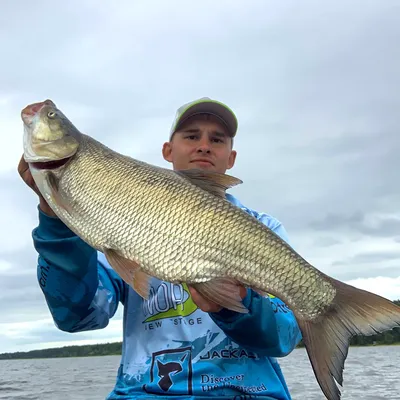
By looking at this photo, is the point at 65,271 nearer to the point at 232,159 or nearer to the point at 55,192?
the point at 55,192

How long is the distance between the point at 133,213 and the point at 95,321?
1405mm

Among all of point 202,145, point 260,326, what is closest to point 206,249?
point 260,326

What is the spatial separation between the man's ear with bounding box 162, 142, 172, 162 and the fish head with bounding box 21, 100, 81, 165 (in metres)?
1.45

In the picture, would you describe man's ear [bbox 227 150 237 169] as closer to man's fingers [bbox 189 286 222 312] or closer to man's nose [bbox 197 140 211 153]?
man's nose [bbox 197 140 211 153]

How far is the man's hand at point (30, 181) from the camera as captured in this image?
409cm

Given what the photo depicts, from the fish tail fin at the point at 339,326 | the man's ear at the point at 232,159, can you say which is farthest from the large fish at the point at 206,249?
the man's ear at the point at 232,159

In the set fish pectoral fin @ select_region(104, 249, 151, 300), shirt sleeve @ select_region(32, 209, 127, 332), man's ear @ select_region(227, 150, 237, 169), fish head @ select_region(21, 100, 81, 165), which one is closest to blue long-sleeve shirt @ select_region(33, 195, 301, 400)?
shirt sleeve @ select_region(32, 209, 127, 332)

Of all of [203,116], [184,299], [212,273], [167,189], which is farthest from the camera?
[203,116]

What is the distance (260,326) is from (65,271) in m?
1.41

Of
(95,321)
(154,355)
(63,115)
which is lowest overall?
(154,355)

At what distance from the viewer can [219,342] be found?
4.27 m

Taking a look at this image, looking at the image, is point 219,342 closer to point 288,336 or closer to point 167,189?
point 288,336

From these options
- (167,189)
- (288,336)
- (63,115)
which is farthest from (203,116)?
(288,336)

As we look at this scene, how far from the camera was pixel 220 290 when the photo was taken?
3.46m
